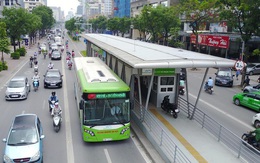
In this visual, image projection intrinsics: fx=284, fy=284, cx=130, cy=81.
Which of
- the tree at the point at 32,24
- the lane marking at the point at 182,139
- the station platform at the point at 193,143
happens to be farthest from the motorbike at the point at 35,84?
the tree at the point at 32,24

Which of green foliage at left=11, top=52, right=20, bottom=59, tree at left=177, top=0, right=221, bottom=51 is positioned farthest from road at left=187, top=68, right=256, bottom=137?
green foliage at left=11, top=52, right=20, bottom=59

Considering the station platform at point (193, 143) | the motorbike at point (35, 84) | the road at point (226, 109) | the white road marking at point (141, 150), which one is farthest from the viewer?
the motorbike at point (35, 84)

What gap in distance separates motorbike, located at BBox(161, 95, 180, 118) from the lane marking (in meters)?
0.52

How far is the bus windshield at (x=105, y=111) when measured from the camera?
39.9ft

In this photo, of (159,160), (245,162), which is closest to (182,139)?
(159,160)

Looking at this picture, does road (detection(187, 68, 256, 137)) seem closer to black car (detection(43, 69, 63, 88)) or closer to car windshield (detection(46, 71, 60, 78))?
black car (detection(43, 69, 63, 88))

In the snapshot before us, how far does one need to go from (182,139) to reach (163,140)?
33.8 inches

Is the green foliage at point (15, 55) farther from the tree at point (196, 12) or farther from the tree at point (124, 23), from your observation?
the tree at point (124, 23)

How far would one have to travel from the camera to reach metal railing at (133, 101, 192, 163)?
34.5ft

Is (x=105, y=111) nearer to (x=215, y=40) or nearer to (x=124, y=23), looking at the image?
(x=215, y=40)

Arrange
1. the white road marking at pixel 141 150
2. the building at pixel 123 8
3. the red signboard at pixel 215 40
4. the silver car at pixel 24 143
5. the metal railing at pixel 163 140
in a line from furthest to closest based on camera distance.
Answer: the building at pixel 123 8
the red signboard at pixel 215 40
the white road marking at pixel 141 150
the metal railing at pixel 163 140
the silver car at pixel 24 143

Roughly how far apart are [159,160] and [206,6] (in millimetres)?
29109

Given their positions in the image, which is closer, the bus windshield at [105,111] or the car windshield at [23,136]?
the car windshield at [23,136]

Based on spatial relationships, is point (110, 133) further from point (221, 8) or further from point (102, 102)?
point (221, 8)
